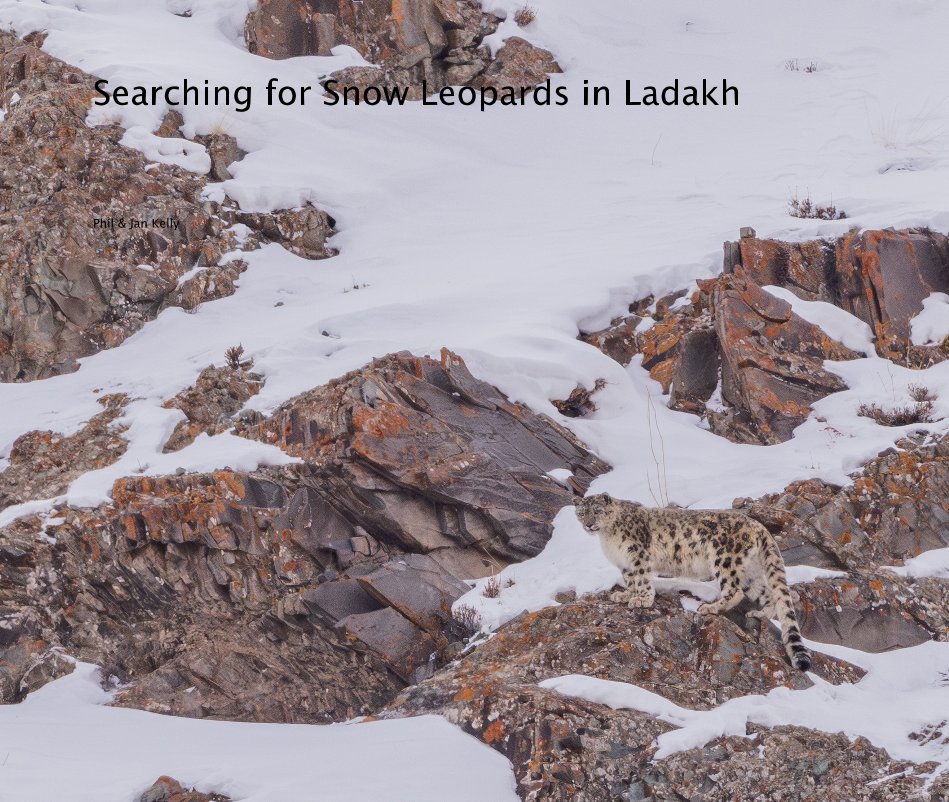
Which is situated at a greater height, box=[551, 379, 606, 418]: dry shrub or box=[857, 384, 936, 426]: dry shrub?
box=[857, 384, 936, 426]: dry shrub

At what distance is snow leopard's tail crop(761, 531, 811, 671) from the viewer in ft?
24.7

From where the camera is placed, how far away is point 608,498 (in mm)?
9016

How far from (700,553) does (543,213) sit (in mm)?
9382

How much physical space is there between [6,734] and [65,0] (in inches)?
698

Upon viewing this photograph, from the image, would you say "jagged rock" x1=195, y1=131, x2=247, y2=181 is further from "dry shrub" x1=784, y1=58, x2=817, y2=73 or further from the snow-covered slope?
"dry shrub" x1=784, y1=58, x2=817, y2=73

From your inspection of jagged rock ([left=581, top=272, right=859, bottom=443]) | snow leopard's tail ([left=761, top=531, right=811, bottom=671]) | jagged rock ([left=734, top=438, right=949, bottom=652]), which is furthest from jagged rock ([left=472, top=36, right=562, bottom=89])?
snow leopard's tail ([left=761, top=531, right=811, bottom=671])

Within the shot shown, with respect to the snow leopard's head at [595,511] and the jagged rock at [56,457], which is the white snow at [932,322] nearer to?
the snow leopard's head at [595,511]

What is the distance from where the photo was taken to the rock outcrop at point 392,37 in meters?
20.6

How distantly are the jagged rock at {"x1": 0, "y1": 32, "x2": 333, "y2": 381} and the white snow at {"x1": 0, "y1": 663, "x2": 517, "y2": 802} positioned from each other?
278 inches

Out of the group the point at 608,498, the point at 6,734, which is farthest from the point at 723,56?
the point at 6,734

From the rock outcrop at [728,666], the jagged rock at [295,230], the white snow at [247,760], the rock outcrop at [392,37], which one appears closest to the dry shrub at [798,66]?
the rock outcrop at [392,37]

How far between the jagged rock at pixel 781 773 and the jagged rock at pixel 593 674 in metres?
0.10

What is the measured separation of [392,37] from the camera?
20625mm

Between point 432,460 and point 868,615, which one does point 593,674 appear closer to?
point 868,615
